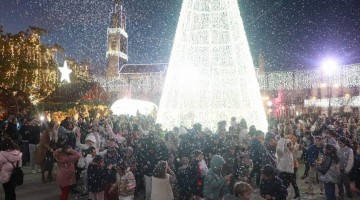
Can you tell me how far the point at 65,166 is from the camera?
841cm

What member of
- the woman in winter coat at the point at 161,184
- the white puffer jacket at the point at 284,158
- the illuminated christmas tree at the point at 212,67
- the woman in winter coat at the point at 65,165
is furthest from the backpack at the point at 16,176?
the illuminated christmas tree at the point at 212,67

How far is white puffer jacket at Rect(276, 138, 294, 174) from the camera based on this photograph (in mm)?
9305

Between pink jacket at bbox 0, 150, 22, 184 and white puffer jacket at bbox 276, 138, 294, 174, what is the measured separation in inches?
256

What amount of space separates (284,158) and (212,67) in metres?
8.02

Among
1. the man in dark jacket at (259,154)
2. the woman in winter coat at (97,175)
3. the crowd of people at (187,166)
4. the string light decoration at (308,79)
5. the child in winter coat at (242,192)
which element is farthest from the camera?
the string light decoration at (308,79)

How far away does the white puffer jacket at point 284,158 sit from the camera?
9.30m

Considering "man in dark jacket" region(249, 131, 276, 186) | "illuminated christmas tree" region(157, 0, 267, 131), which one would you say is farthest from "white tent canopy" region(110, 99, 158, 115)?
"man in dark jacket" region(249, 131, 276, 186)

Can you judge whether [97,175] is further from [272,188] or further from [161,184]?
[272,188]

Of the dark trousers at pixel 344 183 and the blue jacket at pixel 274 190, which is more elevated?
the blue jacket at pixel 274 190

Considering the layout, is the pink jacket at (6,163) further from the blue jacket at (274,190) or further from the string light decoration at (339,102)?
the string light decoration at (339,102)

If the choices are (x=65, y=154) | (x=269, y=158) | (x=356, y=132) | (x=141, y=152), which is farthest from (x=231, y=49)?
(x=65, y=154)

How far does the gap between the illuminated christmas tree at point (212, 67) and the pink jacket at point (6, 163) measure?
9822 mm

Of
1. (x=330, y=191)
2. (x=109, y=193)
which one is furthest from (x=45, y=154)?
(x=330, y=191)

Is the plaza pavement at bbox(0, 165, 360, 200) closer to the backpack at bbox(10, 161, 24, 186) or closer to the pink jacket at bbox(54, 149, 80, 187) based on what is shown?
the pink jacket at bbox(54, 149, 80, 187)
